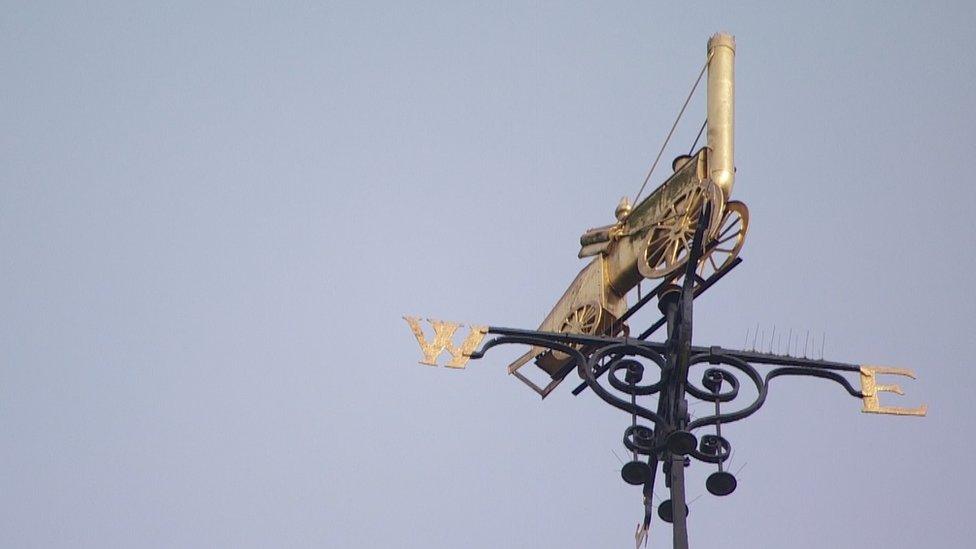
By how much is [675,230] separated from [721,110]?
95 cm

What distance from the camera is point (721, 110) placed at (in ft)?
39.0

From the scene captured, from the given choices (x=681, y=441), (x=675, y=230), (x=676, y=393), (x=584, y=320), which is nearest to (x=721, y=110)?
(x=675, y=230)

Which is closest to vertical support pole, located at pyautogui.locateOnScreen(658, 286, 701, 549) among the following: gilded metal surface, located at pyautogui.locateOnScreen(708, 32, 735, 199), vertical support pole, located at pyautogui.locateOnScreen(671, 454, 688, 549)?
vertical support pole, located at pyautogui.locateOnScreen(671, 454, 688, 549)

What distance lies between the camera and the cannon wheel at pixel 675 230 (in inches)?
449

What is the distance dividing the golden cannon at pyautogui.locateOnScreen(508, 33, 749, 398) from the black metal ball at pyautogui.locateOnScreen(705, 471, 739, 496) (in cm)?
146

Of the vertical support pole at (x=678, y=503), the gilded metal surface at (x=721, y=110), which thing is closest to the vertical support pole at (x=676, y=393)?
the vertical support pole at (x=678, y=503)

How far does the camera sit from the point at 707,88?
1211cm

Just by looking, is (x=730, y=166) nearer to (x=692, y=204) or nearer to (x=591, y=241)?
(x=692, y=204)

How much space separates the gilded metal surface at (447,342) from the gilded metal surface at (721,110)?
2.02 m

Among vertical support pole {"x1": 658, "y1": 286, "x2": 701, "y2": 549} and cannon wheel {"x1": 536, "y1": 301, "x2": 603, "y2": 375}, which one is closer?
vertical support pole {"x1": 658, "y1": 286, "x2": 701, "y2": 549}

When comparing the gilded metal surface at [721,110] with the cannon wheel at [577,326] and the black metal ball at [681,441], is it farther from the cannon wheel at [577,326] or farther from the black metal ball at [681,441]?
the black metal ball at [681,441]

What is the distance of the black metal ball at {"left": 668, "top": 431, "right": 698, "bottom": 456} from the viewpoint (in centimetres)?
1102

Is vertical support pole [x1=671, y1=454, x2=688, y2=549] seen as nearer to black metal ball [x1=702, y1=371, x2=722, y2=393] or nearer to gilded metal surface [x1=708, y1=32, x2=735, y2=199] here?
black metal ball [x1=702, y1=371, x2=722, y2=393]

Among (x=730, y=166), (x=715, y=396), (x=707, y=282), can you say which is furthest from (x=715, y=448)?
(x=730, y=166)
